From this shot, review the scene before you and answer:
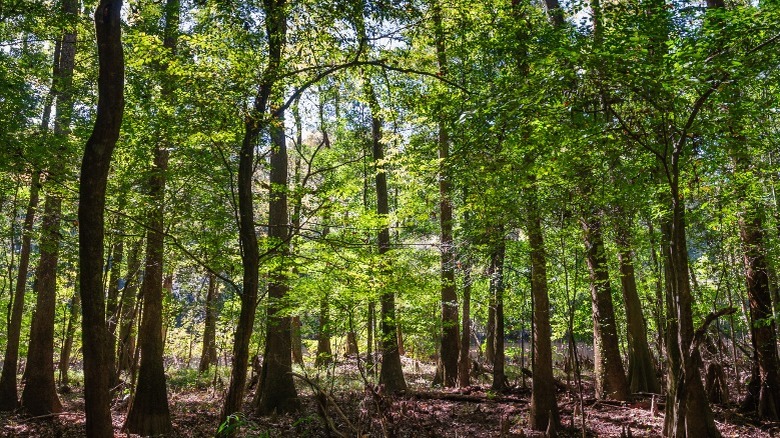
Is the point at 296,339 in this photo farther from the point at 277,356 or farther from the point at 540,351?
the point at 540,351

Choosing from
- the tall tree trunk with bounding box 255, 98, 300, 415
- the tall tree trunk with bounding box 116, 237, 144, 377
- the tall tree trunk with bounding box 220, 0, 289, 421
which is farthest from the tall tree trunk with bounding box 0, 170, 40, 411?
the tall tree trunk with bounding box 220, 0, 289, 421

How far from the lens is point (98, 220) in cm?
533

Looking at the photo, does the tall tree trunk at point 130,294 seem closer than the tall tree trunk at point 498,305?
Yes

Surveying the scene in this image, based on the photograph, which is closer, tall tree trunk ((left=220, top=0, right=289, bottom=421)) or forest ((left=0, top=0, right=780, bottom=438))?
forest ((left=0, top=0, right=780, bottom=438))

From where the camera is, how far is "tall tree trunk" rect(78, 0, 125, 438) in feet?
16.9

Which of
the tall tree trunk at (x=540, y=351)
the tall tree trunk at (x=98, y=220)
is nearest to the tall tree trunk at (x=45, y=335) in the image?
the tall tree trunk at (x=98, y=220)

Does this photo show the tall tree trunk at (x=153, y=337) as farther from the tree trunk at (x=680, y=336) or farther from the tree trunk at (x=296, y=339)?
the tree trunk at (x=296, y=339)

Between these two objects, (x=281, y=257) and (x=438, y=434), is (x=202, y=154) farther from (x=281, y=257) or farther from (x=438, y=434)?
(x=438, y=434)

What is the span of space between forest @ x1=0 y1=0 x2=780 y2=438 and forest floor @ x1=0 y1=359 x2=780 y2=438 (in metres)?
0.09

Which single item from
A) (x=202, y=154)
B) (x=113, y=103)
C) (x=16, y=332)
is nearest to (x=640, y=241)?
(x=202, y=154)

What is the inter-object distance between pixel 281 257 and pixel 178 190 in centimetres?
228

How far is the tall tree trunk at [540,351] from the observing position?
926 centimetres

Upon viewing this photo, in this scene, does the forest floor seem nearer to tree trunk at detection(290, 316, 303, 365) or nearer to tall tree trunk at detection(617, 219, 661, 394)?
tall tree trunk at detection(617, 219, 661, 394)

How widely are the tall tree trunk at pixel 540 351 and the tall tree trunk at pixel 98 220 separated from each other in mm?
6749
